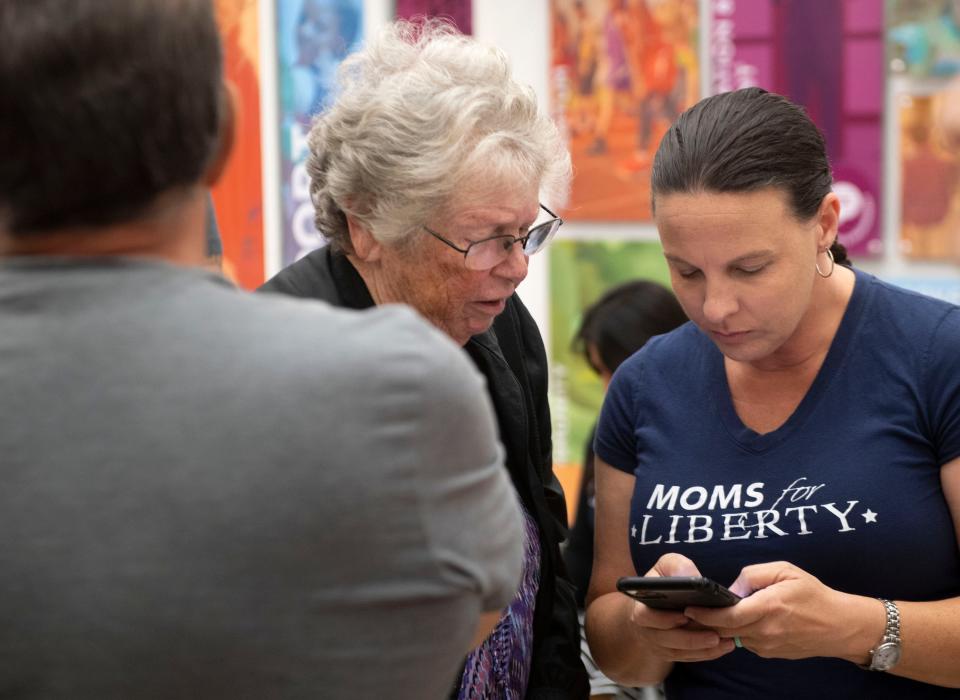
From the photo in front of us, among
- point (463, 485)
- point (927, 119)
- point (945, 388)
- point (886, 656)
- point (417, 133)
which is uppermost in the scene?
point (417, 133)

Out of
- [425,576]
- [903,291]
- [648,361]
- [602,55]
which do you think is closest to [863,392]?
[903,291]

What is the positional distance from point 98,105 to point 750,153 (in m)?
1.14

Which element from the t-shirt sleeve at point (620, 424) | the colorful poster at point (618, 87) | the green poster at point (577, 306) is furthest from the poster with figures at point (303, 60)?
the t-shirt sleeve at point (620, 424)

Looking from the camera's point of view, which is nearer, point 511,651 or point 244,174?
point 511,651

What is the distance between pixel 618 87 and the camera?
179 inches

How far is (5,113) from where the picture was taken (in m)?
0.81

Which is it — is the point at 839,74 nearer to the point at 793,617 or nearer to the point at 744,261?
the point at 744,261

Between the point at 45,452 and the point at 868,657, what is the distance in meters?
1.26

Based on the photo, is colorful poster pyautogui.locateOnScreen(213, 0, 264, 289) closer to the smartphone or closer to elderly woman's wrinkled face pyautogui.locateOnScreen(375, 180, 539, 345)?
elderly woman's wrinkled face pyautogui.locateOnScreen(375, 180, 539, 345)

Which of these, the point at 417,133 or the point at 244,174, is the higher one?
the point at 417,133

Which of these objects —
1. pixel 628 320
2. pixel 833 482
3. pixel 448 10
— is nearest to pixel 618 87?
pixel 448 10

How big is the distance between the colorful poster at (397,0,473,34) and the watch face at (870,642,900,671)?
3.58 m

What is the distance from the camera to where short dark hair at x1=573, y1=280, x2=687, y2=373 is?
356 cm

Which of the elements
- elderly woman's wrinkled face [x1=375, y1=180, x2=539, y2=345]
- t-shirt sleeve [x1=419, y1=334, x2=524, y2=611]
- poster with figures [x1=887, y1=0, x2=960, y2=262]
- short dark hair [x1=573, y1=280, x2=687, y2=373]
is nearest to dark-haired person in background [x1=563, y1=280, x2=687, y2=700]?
short dark hair [x1=573, y1=280, x2=687, y2=373]
